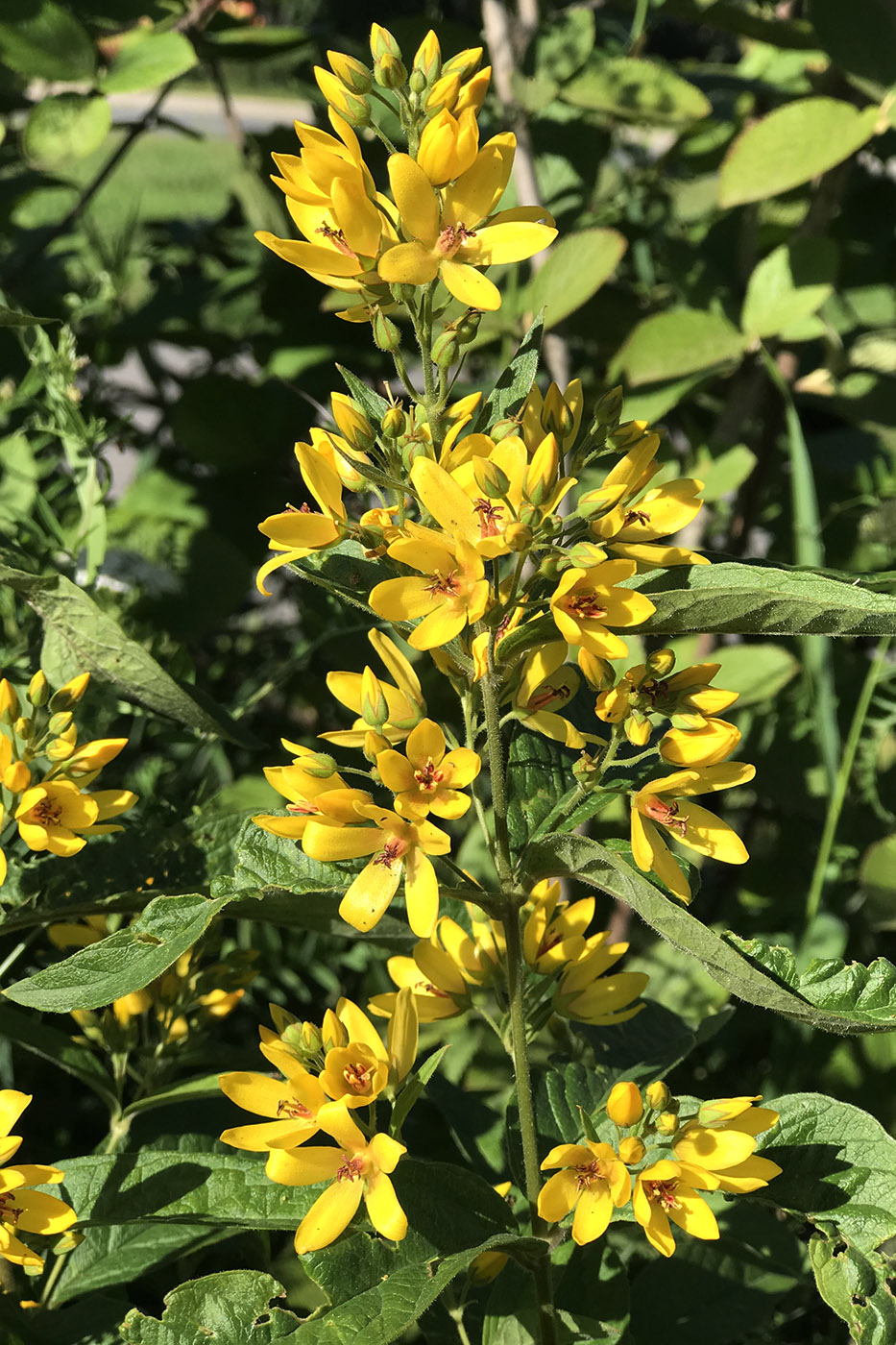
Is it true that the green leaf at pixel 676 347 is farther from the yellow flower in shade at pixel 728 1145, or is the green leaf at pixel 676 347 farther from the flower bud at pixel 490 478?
the yellow flower in shade at pixel 728 1145

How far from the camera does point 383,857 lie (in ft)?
2.73

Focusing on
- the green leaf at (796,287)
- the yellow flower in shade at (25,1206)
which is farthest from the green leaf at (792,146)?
the yellow flower in shade at (25,1206)

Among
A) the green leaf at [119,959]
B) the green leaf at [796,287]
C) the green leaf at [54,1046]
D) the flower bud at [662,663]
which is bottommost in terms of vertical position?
the green leaf at [54,1046]

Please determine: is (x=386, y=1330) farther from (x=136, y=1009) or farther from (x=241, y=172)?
(x=241, y=172)

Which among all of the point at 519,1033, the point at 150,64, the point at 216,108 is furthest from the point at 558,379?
the point at 216,108

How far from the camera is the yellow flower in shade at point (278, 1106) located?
0.84m

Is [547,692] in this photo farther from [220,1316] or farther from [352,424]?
[220,1316]

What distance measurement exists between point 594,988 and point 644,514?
41 centimetres

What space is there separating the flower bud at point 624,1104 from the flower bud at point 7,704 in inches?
23.0

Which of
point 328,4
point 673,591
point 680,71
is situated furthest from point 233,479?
point 328,4

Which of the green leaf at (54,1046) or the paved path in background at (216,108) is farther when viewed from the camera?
the paved path in background at (216,108)

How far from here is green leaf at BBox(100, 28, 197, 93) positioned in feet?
5.06

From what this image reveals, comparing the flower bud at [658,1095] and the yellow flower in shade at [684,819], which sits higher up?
the yellow flower in shade at [684,819]

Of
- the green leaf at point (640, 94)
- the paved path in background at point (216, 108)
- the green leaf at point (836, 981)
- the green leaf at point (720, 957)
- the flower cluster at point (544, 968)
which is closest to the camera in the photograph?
the green leaf at point (720, 957)
